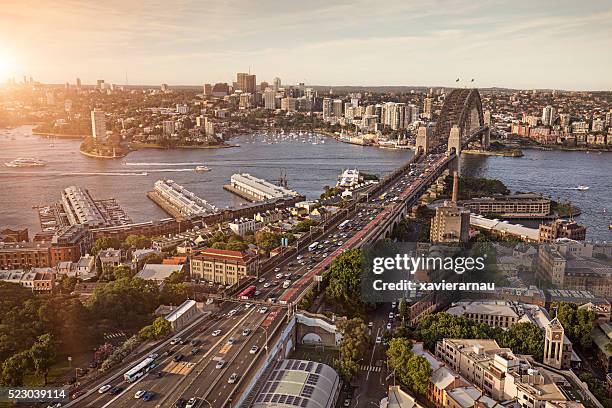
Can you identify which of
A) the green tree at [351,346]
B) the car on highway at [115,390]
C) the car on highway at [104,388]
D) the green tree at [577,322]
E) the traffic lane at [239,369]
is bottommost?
the green tree at [577,322]

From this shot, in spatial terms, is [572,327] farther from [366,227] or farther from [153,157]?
[153,157]

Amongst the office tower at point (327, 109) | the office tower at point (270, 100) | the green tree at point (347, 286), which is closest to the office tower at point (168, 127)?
the office tower at point (327, 109)

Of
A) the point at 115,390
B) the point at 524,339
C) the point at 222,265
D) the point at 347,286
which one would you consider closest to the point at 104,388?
the point at 115,390

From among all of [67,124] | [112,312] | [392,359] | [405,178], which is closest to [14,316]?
[112,312]

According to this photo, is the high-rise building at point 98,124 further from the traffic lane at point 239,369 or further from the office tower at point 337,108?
the traffic lane at point 239,369
